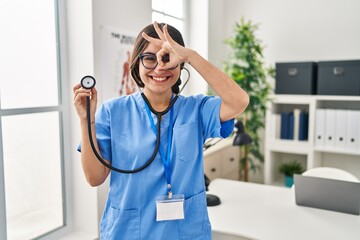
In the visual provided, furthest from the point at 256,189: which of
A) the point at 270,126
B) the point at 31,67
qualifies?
the point at 31,67

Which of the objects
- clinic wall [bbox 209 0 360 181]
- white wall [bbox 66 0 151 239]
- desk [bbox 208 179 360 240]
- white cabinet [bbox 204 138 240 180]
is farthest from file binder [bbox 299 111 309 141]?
white wall [bbox 66 0 151 239]

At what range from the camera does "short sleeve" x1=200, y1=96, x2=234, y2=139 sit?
3.41ft

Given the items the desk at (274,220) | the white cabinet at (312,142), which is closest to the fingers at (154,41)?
the desk at (274,220)

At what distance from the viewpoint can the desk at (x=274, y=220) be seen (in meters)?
1.42

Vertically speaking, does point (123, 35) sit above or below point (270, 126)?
above

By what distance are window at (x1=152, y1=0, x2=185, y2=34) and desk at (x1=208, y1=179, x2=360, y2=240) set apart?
57.2 inches

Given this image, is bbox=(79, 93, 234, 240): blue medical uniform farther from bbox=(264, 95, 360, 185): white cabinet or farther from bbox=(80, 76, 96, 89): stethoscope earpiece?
bbox=(264, 95, 360, 185): white cabinet

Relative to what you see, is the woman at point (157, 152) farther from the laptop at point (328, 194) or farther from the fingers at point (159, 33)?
the laptop at point (328, 194)

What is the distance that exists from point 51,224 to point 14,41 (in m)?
0.90

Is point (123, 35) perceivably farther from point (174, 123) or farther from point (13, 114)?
point (174, 123)

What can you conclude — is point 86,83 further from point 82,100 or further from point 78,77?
point 78,77

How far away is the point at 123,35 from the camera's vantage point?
182cm

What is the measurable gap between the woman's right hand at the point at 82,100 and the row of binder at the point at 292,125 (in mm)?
2301

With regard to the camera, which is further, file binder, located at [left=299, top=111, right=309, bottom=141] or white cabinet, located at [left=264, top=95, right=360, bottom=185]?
file binder, located at [left=299, top=111, right=309, bottom=141]
